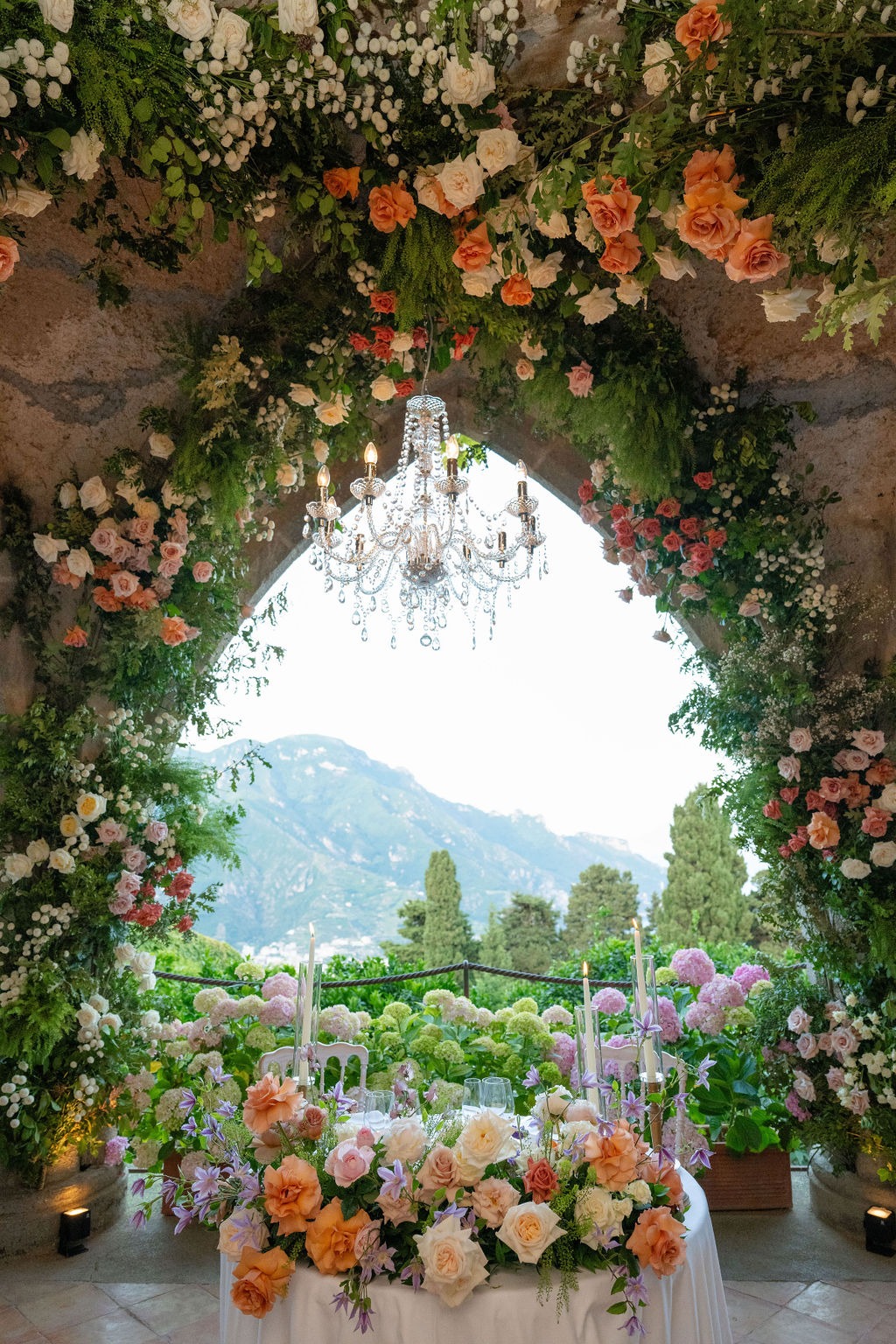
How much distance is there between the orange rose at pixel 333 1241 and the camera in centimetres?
183

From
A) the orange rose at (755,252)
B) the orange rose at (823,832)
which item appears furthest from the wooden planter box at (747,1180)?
the orange rose at (755,252)

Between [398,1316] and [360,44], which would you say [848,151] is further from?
[398,1316]

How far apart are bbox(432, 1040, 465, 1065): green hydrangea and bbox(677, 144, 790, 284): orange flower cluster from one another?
2859 millimetres

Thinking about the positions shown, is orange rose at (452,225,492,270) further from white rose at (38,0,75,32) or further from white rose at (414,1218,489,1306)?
white rose at (414,1218,489,1306)

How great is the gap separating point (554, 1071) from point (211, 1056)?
1543 millimetres

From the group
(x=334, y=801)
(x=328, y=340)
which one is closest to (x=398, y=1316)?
(x=328, y=340)

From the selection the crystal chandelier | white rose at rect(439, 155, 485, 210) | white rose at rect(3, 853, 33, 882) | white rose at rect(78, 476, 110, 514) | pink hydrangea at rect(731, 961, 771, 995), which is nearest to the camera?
white rose at rect(439, 155, 485, 210)

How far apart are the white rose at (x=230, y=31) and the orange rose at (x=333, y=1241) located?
2525mm

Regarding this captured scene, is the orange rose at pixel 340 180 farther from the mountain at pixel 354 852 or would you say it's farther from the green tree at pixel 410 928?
the mountain at pixel 354 852

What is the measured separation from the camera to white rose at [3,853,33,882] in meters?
3.43

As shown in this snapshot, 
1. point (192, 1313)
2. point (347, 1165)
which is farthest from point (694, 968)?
point (347, 1165)

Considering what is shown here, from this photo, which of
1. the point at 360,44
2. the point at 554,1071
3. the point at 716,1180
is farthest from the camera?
the point at 716,1180

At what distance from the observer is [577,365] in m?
3.66

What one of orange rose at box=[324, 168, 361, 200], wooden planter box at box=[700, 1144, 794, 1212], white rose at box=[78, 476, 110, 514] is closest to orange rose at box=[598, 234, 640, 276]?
orange rose at box=[324, 168, 361, 200]
